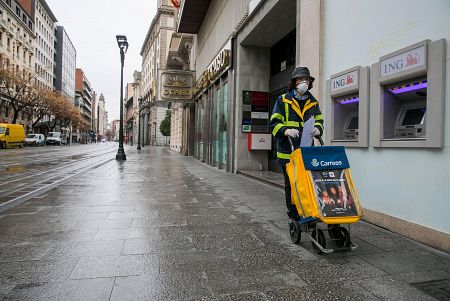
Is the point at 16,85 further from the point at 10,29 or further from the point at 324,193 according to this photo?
the point at 324,193

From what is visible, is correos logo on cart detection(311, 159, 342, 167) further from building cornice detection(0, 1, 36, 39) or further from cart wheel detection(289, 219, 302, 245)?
building cornice detection(0, 1, 36, 39)

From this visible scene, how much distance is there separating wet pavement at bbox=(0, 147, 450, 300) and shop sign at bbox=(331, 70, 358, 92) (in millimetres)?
2213

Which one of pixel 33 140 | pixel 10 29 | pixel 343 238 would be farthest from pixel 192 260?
pixel 10 29

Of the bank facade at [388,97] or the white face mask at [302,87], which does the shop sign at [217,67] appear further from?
the white face mask at [302,87]

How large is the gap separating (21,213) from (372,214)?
213 inches

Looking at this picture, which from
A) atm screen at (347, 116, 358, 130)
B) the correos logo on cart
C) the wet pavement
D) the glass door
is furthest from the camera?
the glass door

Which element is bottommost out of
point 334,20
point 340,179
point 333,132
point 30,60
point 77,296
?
point 77,296

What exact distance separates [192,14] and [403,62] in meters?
18.1

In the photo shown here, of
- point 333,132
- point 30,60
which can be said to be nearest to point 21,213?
point 333,132

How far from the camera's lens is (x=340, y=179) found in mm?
3703

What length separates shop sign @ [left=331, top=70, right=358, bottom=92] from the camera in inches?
221

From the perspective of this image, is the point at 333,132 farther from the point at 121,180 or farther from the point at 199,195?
the point at 121,180

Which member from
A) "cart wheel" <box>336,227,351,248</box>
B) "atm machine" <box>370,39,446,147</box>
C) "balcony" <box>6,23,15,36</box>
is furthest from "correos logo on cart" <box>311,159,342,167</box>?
"balcony" <box>6,23,15,36</box>

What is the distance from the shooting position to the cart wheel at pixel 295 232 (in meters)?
4.10
